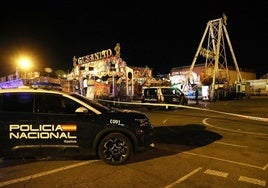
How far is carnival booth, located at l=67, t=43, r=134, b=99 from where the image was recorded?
90.0 ft

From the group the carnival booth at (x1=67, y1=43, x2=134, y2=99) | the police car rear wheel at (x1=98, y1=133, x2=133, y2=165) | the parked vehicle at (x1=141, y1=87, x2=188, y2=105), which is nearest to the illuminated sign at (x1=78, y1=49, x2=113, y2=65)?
the carnival booth at (x1=67, y1=43, x2=134, y2=99)

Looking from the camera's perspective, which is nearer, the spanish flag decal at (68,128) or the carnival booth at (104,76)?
the spanish flag decal at (68,128)

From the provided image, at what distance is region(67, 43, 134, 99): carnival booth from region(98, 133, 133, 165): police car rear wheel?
20.3 meters

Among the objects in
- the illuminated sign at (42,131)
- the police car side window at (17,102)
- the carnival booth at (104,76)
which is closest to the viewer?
the illuminated sign at (42,131)

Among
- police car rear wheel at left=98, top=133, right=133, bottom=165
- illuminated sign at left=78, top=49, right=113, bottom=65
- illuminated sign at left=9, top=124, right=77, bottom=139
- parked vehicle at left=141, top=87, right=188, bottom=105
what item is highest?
illuminated sign at left=78, top=49, right=113, bottom=65

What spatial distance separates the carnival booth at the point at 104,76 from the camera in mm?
27439

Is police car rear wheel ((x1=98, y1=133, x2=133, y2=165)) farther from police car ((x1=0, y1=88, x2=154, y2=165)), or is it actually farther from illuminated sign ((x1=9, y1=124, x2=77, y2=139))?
illuminated sign ((x1=9, y1=124, x2=77, y2=139))

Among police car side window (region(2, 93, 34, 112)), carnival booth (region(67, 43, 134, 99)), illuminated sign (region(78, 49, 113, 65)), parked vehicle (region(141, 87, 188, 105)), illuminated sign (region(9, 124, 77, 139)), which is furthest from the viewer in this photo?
illuminated sign (region(78, 49, 113, 65))

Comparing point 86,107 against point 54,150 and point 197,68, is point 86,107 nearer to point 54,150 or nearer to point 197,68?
point 54,150

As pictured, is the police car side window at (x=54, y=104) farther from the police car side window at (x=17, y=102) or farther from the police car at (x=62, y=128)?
the police car side window at (x=17, y=102)

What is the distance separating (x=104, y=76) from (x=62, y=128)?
23.7 metres

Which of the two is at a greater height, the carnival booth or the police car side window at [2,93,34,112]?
the carnival booth

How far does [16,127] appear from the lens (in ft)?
20.2

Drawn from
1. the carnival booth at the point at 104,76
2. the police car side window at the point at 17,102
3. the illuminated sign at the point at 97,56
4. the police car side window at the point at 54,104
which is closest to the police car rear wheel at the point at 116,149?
the police car side window at the point at 54,104
